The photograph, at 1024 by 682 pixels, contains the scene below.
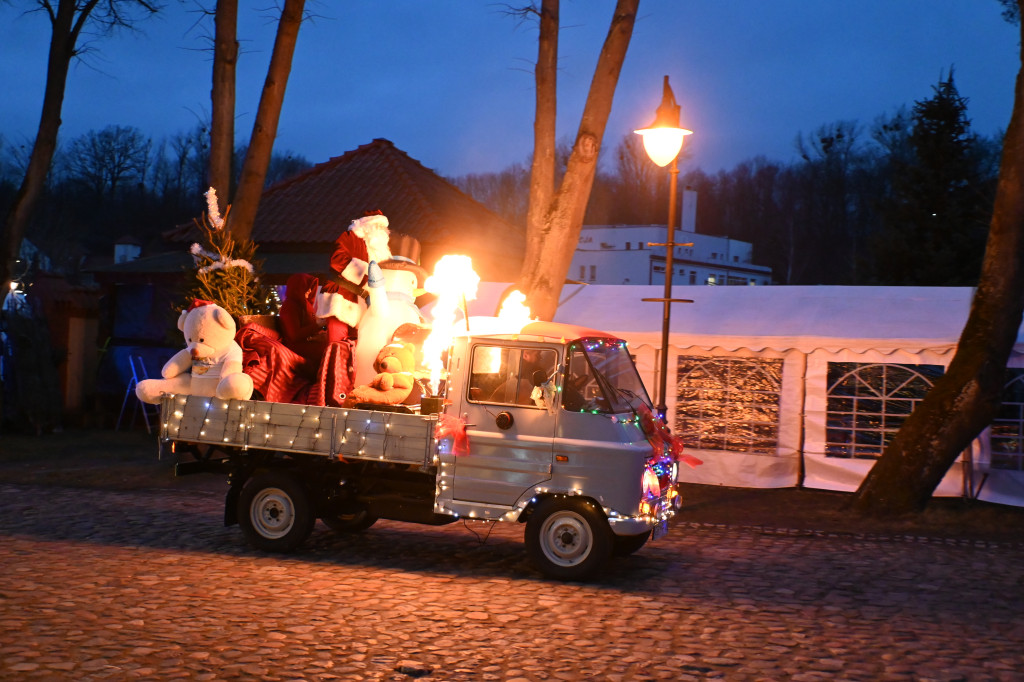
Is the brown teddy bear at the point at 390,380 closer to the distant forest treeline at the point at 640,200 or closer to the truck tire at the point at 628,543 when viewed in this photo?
the truck tire at the point at 628,543

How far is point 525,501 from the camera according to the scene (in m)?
8.87

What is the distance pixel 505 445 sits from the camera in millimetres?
8906

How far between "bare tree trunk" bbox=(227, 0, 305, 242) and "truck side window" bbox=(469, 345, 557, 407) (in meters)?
7.24

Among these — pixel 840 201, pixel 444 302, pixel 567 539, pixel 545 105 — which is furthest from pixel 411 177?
pixel 840 201

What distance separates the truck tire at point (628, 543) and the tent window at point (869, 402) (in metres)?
5.86

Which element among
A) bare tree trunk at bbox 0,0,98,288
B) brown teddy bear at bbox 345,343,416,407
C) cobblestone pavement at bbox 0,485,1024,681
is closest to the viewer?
cobblestone pavement at bbox 0,485,1024,681

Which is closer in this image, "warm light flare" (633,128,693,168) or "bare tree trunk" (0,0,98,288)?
"warm light flare" (633,128,693,168)

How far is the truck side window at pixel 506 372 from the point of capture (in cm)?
895

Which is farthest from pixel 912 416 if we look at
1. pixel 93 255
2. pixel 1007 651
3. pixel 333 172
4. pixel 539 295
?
pixel 93 255

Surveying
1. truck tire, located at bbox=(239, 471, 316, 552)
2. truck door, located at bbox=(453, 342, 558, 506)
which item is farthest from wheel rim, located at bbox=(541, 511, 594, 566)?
truck tire, located at bbox=(239, 471, 316, 552)

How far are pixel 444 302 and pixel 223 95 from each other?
718 centimetres

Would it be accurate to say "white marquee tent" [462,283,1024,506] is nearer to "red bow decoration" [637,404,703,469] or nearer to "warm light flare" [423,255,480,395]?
"warm light flare" [423,255,480,395]

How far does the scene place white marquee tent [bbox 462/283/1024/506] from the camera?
13828mm

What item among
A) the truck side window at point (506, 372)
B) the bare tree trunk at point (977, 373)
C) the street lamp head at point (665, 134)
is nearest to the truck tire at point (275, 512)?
the truck side window at point (506, 372)
